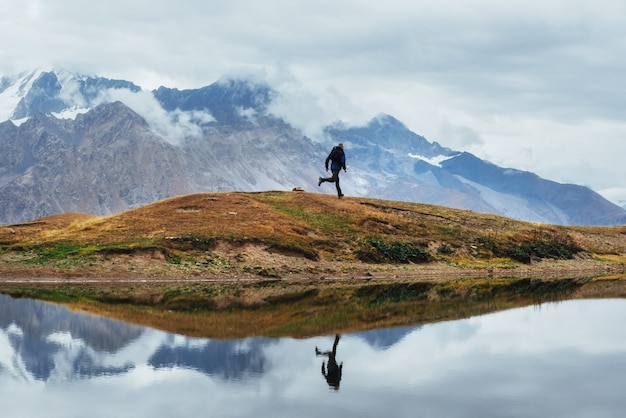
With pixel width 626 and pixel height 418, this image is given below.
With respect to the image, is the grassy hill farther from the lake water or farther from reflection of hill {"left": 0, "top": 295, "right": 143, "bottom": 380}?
the lake water

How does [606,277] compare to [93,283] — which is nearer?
[93,283]

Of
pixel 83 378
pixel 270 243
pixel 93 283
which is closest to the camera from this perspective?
pixel 83 378

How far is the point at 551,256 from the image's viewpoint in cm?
8662

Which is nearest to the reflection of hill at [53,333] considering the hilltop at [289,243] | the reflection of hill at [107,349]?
the reflection of hill at [107,349]

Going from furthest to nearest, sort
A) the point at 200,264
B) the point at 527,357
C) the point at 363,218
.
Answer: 1. the point at 363,218
2. the point at 200,264
3. the point at 527,357

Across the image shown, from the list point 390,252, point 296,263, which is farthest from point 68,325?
point 390,252

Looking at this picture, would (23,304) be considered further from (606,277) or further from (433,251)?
(606,277)

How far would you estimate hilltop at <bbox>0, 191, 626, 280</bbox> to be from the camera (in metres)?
63.5

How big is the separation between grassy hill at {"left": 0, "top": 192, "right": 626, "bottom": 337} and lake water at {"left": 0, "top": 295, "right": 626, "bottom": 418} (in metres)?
3.72

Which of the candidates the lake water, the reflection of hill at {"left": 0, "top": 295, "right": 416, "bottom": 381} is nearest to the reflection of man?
the lake water

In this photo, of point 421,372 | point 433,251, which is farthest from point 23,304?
point 433,251

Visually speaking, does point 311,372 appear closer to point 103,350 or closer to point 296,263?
point 103,350

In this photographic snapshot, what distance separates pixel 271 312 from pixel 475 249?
154 ft

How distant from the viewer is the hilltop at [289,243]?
63500 millimetres
